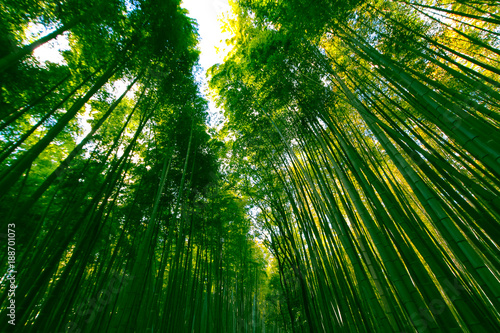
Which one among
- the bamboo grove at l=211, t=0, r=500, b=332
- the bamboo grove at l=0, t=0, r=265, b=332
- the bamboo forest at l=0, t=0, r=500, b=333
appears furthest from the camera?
the bamboo grove at l=0, t=0, r=265, b=332

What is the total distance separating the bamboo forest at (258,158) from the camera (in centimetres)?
133

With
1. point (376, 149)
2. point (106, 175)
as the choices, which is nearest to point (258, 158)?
point (376, 149)

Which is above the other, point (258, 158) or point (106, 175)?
Result: point (258, 158)

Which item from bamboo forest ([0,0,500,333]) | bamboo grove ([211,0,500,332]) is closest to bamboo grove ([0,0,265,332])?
bamboo forest ([0,0,500,333])

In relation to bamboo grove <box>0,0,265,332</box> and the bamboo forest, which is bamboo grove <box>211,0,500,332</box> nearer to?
the bamboo forest

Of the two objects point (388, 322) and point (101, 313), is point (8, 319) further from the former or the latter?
point (388, 322)

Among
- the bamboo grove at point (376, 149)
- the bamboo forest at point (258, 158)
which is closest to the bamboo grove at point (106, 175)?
the bamboo forest at point (258, 158)

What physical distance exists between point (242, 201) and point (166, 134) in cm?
243

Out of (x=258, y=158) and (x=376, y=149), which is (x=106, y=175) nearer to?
(x=258, y=158)

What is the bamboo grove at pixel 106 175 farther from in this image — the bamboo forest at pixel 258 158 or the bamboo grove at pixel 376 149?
the bamboo grove at pixel 376 149

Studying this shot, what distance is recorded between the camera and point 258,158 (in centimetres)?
391

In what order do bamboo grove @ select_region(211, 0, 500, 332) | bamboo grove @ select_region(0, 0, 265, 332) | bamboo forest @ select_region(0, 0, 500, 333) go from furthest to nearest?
bamboo grove @ select_region(0, 0, 265, 332), bamboo forest @ select_region(0, 0, 500, 333), bamboo grove @ select_region(211, 0, 500, 332)

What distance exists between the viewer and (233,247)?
5.23 meters

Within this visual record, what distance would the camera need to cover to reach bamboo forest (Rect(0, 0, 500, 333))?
133cm
